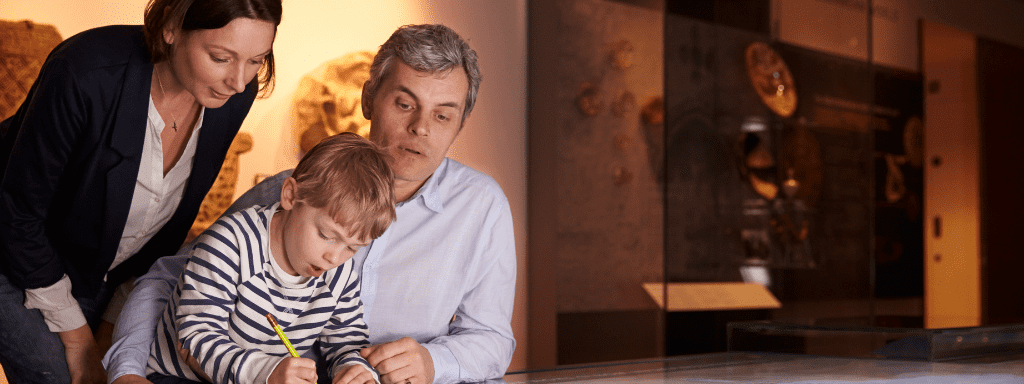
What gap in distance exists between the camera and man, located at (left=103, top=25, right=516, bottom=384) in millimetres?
1482

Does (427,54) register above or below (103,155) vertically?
above

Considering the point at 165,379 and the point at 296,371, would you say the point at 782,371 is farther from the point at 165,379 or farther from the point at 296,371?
the point at 165,379

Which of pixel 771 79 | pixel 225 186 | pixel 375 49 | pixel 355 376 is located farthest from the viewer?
pixel 771 79

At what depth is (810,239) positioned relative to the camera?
4.90 metres

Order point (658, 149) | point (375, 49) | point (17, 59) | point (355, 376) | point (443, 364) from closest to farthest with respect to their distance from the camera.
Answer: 1. point (355, 376)
2. point (443, 364)
3. point (17, 59)
4. point (375, 49)
5. point (658, 149)

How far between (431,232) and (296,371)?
0.57m

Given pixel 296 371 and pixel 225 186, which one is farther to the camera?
pixel 225 186

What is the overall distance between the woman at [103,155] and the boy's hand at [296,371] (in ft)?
1.78

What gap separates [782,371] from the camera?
1.39m

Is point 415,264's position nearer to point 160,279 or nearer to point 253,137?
point 160,279

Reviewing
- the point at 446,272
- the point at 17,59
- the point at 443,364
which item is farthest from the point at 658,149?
the point at 443,364

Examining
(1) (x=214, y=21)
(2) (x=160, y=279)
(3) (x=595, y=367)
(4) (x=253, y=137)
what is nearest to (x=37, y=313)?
(2) (x=160, y=279)

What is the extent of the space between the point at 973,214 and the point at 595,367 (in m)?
6.32

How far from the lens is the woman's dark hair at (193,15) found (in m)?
1.31
